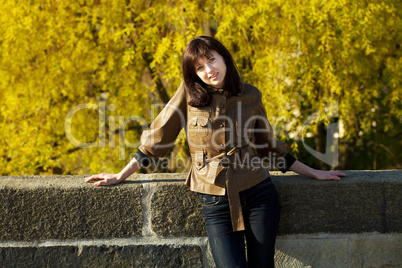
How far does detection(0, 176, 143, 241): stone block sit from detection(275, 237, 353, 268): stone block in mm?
747

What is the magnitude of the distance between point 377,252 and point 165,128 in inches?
48.2

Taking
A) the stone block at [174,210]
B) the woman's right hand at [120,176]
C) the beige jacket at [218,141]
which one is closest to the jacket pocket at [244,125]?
the beige jacket at [218,141]

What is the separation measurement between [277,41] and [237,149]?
3.89 m

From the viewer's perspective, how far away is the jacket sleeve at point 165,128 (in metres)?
2.32

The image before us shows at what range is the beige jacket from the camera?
223cm

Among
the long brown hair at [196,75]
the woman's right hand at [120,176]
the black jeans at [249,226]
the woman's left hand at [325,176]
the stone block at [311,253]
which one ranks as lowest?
the stone block at [311,253]

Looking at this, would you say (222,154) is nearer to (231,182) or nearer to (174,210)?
(231,182)

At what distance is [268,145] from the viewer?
246cm

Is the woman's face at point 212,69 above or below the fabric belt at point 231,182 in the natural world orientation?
above

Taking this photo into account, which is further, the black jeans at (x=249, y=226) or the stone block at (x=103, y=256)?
the stone block at (x=103, y=256)

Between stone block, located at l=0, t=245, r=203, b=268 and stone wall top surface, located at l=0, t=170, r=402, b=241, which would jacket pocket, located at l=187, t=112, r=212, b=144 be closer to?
stone wall top surface, located at l=0, t=170, r=402, b=241

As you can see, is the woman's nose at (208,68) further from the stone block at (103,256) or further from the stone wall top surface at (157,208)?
the stone block at (103,256)

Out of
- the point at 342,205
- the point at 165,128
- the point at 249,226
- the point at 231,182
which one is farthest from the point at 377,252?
the point at 165,128

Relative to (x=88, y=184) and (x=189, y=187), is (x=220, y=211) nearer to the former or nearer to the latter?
(x=189, y=187)
